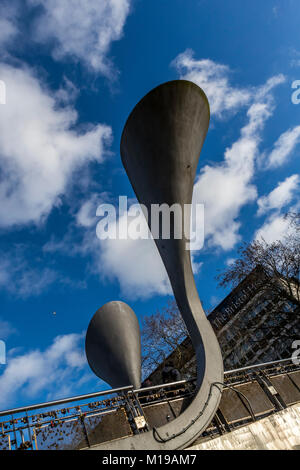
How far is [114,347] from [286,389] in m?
6.02

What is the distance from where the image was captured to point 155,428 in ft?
15.8

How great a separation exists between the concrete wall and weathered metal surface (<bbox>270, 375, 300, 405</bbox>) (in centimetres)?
86

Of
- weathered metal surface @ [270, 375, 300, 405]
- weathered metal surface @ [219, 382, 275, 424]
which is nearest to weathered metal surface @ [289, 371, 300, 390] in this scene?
weathered metal surface @ [270, 375, 300, 405]

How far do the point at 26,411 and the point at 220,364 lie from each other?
419cm

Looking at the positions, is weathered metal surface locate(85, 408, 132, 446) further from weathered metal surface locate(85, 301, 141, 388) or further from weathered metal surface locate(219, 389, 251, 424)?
weathered metal surface locate(85, 301, 141, 388)

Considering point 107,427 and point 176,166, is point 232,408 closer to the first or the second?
point 107,427

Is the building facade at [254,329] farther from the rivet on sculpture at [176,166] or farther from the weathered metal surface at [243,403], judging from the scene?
the rivet on sculpture at [176,166]

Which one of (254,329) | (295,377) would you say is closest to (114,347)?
(295,377)

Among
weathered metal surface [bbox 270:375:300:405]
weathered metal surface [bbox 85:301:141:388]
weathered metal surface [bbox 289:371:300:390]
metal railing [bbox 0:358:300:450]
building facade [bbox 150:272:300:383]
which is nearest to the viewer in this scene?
metal railing [bbox 0:358:300:450]

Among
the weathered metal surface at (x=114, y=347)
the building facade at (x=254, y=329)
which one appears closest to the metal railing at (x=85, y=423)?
the weathered metal surface at (x=114, y=347)

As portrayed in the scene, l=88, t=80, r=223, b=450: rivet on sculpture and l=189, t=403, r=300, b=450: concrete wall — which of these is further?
l=88, t=80, r=223, b=450: rivet on sculpture

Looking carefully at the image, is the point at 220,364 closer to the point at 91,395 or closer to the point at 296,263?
the point at 91,395

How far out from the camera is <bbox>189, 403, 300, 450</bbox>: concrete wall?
4809mm
